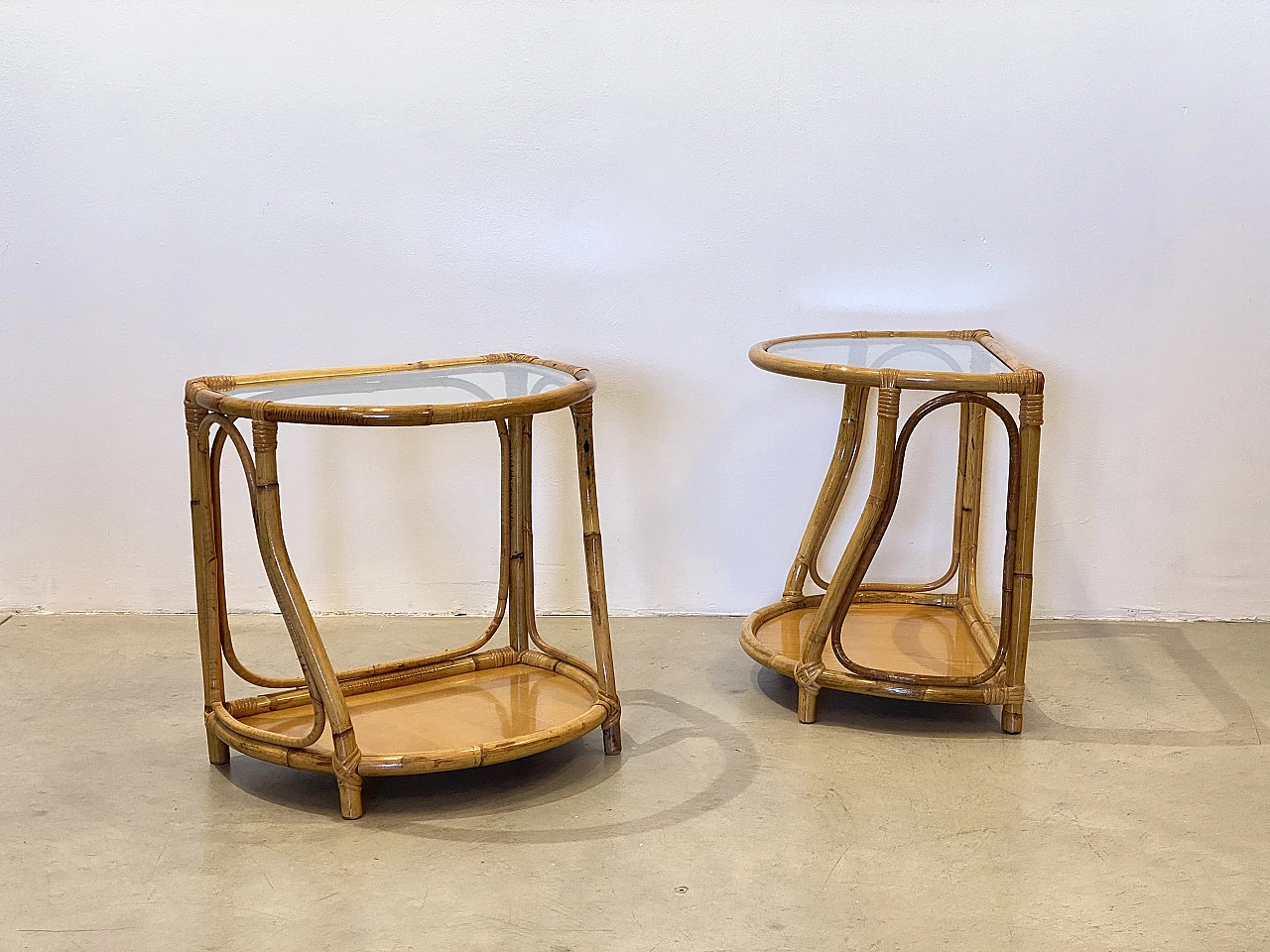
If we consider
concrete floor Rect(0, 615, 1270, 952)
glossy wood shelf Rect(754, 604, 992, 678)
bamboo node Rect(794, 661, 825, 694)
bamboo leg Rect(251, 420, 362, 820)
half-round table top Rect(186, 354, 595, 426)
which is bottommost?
concrete floor Rect(0, 615, 1270, 952)

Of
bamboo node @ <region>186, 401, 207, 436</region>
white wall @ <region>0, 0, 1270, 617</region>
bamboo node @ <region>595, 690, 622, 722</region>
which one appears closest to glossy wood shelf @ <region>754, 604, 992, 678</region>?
white wall @ <region>0, 0, 1270, 617</region>

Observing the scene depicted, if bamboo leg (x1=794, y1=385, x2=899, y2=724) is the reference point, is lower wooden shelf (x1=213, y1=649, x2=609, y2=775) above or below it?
below

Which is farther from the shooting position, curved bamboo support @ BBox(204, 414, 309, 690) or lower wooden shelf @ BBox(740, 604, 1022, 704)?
lower wooden shelf @ BBox(740, 604, 1022, 704)

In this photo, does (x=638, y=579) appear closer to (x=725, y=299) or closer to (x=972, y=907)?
(x=725, y=299)

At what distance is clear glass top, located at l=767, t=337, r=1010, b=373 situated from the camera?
2608 mm

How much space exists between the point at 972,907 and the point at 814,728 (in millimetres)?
732

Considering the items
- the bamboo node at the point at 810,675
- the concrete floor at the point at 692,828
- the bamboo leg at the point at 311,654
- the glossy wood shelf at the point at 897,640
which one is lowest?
the concrete floor at the point at 692,828

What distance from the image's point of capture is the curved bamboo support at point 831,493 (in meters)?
2.96

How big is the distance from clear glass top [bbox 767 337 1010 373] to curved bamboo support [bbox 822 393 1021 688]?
85mm

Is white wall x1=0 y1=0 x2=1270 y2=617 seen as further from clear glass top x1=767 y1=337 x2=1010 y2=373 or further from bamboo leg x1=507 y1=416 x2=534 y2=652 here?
bamboo leg x1=507 y1=416 x2=534 y2=652

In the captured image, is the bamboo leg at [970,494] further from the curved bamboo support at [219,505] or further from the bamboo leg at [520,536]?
the curved bamboo support at [219,505]

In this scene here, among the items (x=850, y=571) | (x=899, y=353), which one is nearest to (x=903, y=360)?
(x=899, y=353)

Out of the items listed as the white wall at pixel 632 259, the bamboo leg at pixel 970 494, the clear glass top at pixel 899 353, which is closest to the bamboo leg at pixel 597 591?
the clear glass top at pixel 899 353

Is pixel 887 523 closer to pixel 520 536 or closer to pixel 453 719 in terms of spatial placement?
pixel 520 536
